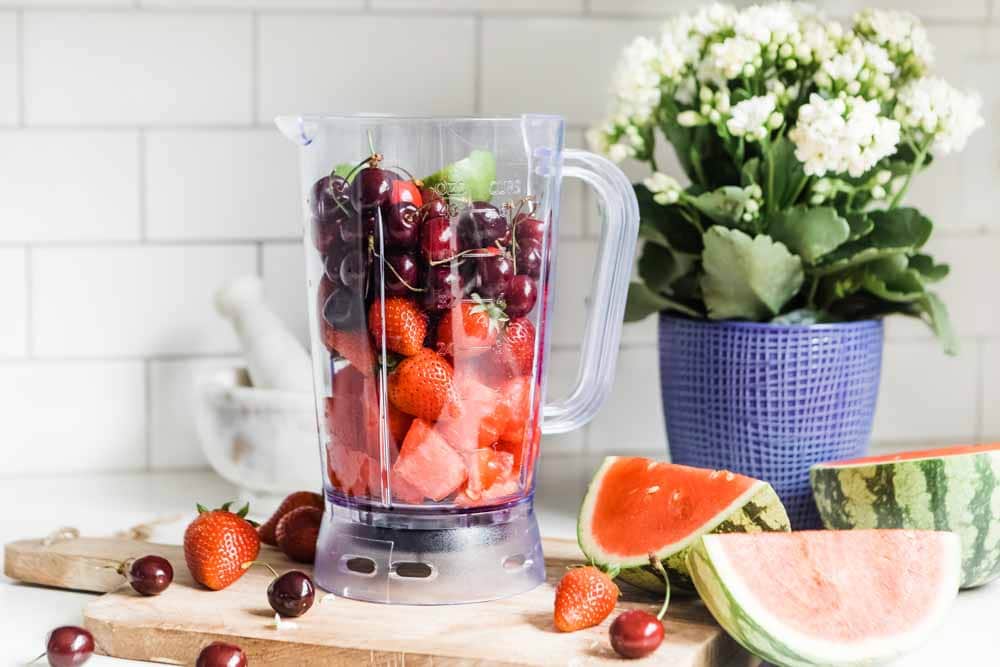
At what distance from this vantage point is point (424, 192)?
0.90 m

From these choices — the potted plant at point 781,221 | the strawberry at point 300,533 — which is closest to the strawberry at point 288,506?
the strawberry at point 300,533

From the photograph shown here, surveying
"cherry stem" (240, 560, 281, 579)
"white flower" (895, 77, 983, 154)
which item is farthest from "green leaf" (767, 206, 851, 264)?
"cherry stem" (240, 560, 281, 579)

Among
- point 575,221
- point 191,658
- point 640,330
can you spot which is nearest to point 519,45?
point 575,221

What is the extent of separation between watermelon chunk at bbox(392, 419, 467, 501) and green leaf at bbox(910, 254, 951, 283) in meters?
0.55

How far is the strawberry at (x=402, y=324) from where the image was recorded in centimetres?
90

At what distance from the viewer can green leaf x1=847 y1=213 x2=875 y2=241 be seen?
3.78 ft

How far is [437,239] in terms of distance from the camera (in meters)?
0.89

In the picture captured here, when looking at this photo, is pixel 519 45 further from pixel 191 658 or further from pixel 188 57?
pixel 191 658

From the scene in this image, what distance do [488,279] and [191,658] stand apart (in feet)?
1.12

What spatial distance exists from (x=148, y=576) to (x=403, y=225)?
0.33m

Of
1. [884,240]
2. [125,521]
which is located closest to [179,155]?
[125,521]

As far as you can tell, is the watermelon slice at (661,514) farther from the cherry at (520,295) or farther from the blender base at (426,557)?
the cherry at (520,295)

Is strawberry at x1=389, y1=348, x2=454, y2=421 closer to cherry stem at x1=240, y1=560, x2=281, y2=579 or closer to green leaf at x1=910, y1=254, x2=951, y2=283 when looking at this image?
cherry stem at x1=240, y1=560, x2=281, y2=579

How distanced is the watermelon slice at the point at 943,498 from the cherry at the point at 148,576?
0.56m
